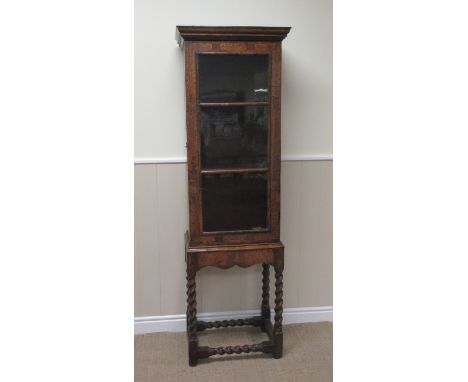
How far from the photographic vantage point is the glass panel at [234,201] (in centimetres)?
209

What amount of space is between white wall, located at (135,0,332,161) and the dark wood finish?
0.28m

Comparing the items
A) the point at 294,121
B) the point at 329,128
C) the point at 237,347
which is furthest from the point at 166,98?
the point at 237,347

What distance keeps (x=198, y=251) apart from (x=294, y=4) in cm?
134

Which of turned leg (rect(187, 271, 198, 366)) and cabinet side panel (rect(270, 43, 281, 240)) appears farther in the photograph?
turned leg (rect(187, 271, 198, 366))

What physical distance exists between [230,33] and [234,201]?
2.48ft

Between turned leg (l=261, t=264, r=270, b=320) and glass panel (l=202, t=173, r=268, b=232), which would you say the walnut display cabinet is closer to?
glass panel (l=202, t=173, r=268, b=232)

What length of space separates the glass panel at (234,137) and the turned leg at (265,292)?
627 mm

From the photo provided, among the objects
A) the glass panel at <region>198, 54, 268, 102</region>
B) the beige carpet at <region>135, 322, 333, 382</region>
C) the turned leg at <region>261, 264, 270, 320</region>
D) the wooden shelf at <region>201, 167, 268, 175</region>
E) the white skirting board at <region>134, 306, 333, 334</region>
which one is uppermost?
the glass panel at <region>198, 54, 268, 102</region>

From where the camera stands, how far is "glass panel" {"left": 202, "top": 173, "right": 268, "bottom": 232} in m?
2.09

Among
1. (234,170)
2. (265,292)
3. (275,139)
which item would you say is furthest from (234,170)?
(265,292)

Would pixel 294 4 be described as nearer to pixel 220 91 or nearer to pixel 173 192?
pixel 220 91

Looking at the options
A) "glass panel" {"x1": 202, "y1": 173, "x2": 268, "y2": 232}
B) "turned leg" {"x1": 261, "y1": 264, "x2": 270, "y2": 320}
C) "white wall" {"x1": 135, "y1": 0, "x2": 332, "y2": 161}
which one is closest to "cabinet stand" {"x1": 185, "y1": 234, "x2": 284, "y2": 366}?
"glass panel" {"x1": 202, "y1": 173, "x2": 268, "y2": 232}
